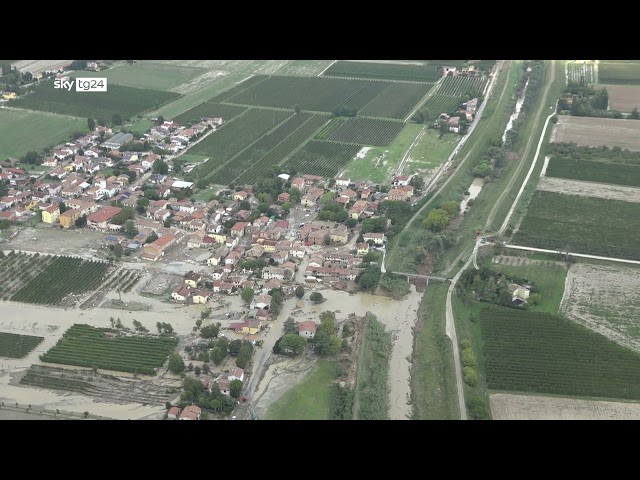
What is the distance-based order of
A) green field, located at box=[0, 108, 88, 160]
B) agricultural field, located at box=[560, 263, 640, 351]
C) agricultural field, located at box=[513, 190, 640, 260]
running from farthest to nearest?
green field, located at box=[0, 108, 88, 160] < agricultural field, located at box=[513, 190, 640, 260] < agricultural field, located at box=[560, 263, 640, 351]

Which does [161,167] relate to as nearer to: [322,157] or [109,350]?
[322,157]

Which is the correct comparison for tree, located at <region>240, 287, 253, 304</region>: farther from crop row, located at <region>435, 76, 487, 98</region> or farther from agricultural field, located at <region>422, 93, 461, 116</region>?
crop row, located at <region>435, 76, 487, 98</region>

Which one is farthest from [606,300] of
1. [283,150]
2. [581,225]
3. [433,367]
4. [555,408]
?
[283,150]

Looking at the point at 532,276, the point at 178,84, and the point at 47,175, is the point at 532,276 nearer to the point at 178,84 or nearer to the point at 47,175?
the point at 47,175

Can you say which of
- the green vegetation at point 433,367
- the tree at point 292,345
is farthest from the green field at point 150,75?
the tree at point 292,345

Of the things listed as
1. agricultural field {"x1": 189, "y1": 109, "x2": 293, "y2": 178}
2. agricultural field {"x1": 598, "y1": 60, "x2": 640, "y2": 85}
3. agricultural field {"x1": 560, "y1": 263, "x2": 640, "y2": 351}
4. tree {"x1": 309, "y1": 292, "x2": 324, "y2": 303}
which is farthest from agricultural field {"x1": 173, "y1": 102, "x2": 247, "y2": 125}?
agricultural field {"x1": 598, "y1": 60, "x2": 640, "y2": 85}

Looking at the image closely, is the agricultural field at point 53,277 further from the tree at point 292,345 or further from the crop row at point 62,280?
the tree at point 292,345
